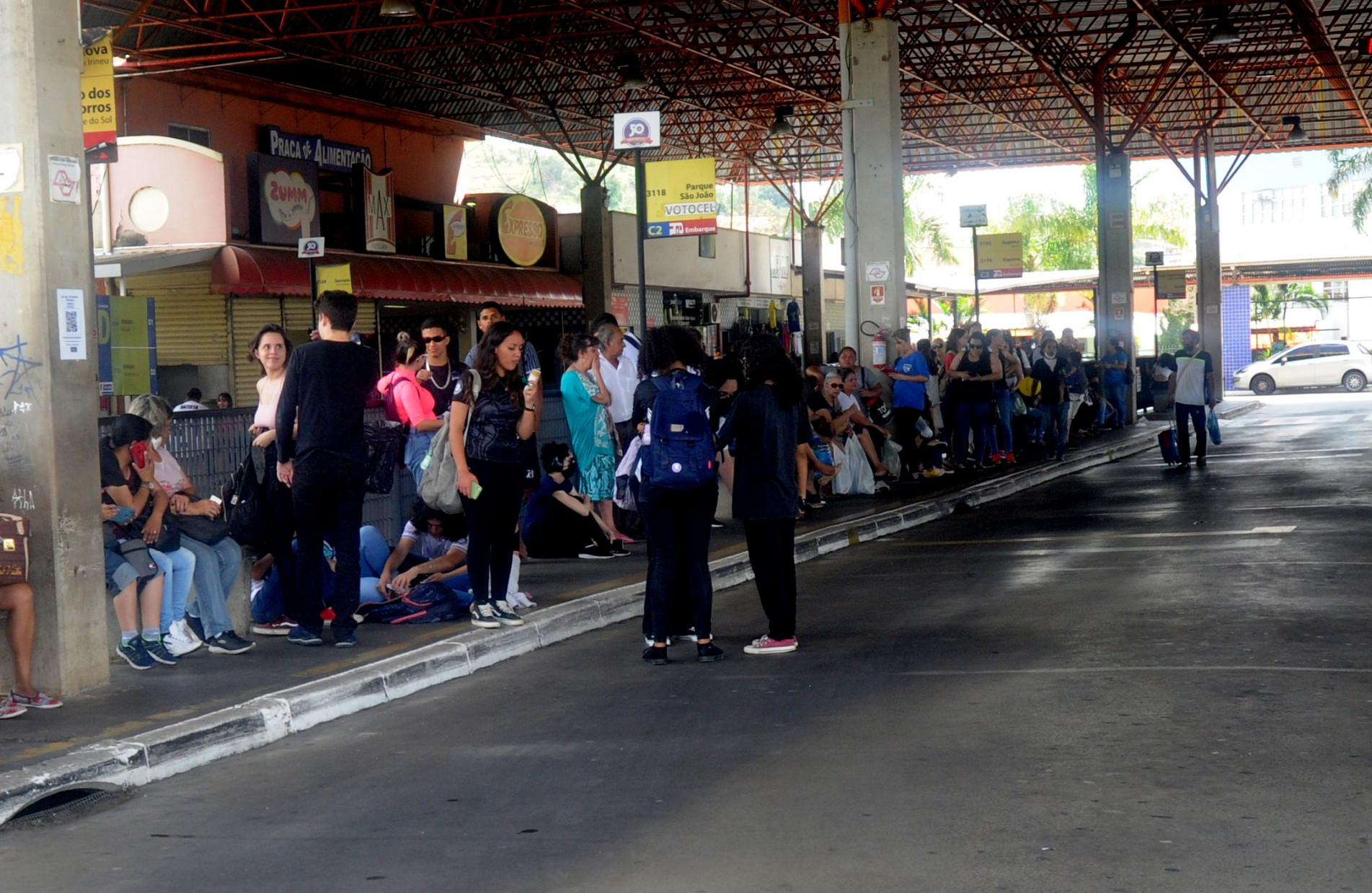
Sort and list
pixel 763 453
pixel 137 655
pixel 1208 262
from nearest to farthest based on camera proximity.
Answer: pixel 137 655 → pixel 763 453 → pixel 1208 262

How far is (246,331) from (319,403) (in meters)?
18.5

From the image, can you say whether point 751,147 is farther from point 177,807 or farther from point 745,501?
point 177,807

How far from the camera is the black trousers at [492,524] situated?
372 inches

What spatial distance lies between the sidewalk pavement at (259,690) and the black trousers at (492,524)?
1.03 feet

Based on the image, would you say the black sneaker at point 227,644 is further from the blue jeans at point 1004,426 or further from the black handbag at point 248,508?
the blue jeans at point 1004,426

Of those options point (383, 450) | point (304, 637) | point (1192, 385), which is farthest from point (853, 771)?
point (1192, 385)

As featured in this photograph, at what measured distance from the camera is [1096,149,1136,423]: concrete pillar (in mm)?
32938

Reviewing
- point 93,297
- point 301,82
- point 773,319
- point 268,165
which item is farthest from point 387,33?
point 93,297

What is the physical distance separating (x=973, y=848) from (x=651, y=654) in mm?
3942

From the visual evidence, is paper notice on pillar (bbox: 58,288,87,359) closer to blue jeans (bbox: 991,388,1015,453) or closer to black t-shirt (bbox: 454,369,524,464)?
black t-shirt (bbox: 454,369,524,464)

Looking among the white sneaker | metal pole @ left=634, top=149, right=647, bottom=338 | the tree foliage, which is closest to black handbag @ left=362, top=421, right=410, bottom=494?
the white sneaker

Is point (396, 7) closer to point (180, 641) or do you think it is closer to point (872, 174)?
point (872, 174)

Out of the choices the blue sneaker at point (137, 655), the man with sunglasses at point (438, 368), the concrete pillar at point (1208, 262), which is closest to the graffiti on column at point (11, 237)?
the blue sneaker at point (137, 655)

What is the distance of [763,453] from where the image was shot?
29.7 feet
